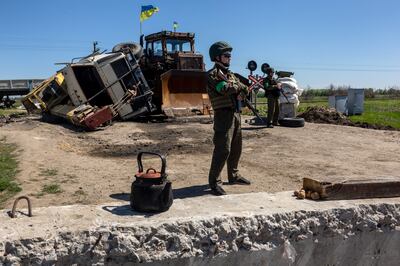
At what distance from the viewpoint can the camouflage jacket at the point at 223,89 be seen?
Result: 469 cm

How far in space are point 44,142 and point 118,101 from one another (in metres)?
4.02

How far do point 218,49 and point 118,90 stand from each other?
8.78 meters

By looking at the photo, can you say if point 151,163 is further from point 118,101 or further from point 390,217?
point 118,101

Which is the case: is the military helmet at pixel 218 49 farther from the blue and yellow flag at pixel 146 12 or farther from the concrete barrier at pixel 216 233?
the blue and yellow flag at pixel 146 12

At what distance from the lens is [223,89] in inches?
184

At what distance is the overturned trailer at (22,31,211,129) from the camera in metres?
12.9

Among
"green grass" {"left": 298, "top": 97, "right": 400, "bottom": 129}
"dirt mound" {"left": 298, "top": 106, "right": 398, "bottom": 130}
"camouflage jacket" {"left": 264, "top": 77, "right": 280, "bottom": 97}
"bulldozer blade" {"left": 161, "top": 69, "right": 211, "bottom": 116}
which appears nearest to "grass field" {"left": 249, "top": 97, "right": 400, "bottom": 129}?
"green grass" {"left": 298, "top": 97, "right": 400, "bottom": 129}

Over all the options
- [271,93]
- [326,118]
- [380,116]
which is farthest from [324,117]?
[271,93]

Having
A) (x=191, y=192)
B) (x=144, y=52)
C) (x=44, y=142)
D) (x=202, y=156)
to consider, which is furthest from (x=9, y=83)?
(x=191, y=192)

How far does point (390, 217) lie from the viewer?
4.31m

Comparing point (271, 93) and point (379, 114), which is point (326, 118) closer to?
point (271, 93)

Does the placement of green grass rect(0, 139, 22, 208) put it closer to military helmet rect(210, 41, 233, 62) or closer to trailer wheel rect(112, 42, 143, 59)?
military helmet rect(210, 41, 233, 62)

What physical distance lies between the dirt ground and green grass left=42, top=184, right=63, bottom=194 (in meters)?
0.06

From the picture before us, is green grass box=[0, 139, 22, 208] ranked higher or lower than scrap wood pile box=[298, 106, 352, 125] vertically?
lower
